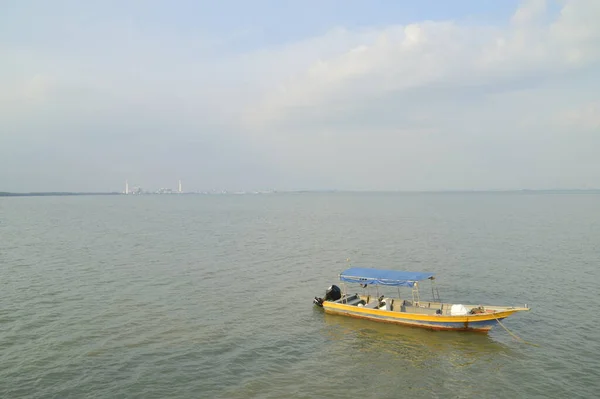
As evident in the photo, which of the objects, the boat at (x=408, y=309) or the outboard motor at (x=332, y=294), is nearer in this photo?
the boat at (x=408, y=309)

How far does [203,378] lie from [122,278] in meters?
22.5

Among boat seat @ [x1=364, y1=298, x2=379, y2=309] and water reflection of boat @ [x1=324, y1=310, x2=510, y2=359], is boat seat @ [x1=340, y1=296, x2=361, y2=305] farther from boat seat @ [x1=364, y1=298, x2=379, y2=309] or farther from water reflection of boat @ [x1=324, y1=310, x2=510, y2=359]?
water reflection of boat @ [x1=324, y1=310, x2=510, y2=359]

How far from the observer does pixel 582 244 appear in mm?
59000

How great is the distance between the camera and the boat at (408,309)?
24875mm

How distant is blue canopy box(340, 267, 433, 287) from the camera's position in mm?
27416

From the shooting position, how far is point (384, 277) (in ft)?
94.0

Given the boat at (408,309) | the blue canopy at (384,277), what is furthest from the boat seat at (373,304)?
the blue canopy at (384,277)

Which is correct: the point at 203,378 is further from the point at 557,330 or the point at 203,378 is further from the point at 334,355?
the point at 557,330

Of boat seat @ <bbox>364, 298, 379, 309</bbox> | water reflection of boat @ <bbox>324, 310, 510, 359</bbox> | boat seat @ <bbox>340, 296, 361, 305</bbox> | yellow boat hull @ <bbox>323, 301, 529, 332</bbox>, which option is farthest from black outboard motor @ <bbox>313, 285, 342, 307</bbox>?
water reflection of boat @ <bbox>324, 310, 510, 359</bbox>

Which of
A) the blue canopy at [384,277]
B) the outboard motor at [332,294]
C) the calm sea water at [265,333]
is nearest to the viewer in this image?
the calm sea water at [265,333]

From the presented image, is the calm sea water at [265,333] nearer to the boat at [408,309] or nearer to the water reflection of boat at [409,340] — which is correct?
the water reflection of boat at [409,340]

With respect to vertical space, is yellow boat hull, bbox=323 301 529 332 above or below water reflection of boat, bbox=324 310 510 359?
above

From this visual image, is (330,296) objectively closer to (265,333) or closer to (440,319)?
(265,333)

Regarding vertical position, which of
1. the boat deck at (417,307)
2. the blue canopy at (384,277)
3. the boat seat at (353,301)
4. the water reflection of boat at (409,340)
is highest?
the blue canopy at (384,277)
